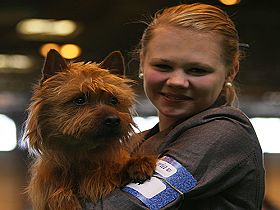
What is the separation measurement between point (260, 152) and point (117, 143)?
1.09ft

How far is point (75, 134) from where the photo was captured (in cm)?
132

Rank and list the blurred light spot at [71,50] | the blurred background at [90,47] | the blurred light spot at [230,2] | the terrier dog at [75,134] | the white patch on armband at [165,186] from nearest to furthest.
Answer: the white patch on armband at [165,186] → the terrier dog at [75,134] → the blurred light spot at [230,2] → the blurred background at [90,47] → the blurred light spot at [71,50]

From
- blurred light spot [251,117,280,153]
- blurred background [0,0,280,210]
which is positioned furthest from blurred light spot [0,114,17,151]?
blurred light spot [251,117,280,153]

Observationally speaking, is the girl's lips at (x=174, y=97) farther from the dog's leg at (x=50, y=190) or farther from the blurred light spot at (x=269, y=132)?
the blurred light spot at (x=269, y=132)

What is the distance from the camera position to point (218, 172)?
1204 millimetres

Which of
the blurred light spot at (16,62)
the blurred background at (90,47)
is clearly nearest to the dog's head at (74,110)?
the blurred background at (90,47)

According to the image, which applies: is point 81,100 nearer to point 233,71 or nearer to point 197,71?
point 197,71

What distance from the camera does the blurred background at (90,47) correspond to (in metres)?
4.12

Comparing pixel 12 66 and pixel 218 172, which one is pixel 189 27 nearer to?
pixel 218 172

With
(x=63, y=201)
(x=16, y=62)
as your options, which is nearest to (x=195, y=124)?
(x=63, y=201)

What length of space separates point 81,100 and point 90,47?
3.20m

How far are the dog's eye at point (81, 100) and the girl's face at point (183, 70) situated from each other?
16 centimetres

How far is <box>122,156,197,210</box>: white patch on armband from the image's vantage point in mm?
1176

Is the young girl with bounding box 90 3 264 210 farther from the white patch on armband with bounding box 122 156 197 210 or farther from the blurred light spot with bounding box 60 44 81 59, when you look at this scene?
the blurred light spot with bounding box 60 44 81 59
